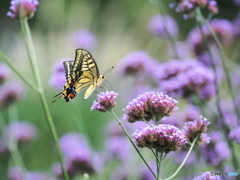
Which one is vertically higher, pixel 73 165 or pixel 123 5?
pixel 123 5

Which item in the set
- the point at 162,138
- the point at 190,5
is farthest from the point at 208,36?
the point at 162,138

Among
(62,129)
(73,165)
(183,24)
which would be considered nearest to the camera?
(73,165)

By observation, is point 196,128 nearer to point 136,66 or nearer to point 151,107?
point 151,107

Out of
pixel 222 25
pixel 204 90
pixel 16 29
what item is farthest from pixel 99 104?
pixel 16 29

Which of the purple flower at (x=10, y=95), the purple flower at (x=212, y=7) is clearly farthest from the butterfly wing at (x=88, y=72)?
the purple flower at (x=10, y=95)

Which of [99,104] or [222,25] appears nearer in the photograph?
[99,104]

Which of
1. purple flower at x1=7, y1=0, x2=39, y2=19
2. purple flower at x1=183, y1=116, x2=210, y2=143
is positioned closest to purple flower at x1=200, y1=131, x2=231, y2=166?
purple flower at x1=183, y1=116, x2=210, y2=143

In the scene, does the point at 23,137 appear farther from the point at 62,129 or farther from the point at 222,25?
the point at 62,129
